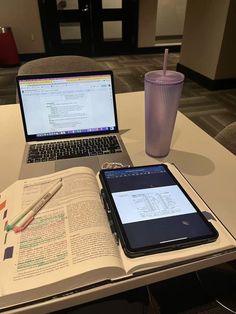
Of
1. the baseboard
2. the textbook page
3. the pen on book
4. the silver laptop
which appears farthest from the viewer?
the baseboard

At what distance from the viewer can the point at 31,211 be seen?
2.04 feet

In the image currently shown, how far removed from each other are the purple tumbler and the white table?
0.05m

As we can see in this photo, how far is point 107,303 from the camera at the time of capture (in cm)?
91

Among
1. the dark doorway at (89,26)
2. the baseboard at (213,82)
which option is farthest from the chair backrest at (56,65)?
the dark doorway at (89,26)

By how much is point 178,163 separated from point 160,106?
20 centimetres

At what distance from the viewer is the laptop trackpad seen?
848 mm

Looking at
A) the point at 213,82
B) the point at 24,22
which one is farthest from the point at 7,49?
the point at 213,82

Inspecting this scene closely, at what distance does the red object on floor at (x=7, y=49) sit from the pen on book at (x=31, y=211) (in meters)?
4.16

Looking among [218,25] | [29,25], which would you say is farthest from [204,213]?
[29,25]

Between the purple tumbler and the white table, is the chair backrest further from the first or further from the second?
the purple tumbler

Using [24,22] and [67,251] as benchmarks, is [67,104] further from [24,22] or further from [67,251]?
[24,22]

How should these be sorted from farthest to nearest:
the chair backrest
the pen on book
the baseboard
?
the baseboard, the chair backrest, the pen on book

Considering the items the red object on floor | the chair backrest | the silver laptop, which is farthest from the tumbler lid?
the red object on floor

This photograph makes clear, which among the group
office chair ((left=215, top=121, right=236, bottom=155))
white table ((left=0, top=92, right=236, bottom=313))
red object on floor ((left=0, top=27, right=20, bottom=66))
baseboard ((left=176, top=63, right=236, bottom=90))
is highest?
white table ((left=0, top=92, right=236, bottom=313))
